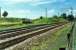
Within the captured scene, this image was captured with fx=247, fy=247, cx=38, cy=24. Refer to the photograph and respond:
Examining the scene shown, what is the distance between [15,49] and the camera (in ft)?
46.6

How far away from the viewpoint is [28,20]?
8912cm

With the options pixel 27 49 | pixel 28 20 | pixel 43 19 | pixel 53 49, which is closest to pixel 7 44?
pixel 27 49

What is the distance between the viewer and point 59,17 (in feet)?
477

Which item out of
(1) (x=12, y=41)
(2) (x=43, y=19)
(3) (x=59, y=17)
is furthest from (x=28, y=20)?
(1) (x=12, y=41)

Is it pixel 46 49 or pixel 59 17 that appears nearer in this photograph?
pixel 46 49

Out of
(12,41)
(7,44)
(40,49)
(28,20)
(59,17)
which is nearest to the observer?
(40,49)

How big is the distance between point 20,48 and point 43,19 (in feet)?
349

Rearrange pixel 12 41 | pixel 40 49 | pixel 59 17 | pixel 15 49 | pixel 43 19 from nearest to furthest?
1. pixel 15 49
2. pixel 40 49
3. pixel 12 41
4. pixel 43 19
5. pixel 59 17

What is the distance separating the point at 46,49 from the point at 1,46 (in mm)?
2869

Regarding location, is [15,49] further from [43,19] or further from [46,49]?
[43,19]

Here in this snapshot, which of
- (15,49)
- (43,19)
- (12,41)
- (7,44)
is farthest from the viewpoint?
(43,19)

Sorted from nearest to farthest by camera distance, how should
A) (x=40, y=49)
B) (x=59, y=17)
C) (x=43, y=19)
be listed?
(x=40, y=49) < (x=43, y=19) < (x=59, y=17)

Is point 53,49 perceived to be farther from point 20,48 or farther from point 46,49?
point 20,48

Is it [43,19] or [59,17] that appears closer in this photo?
[43,19]
